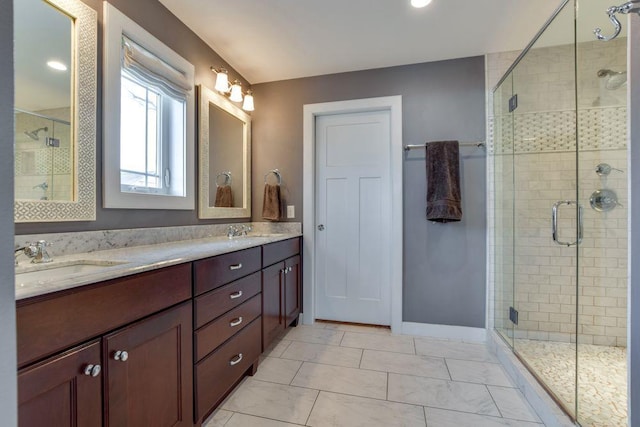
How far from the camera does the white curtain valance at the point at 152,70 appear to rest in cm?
154

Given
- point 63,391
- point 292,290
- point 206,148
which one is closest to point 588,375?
point 292,290

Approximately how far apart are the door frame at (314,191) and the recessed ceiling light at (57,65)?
1.74 m

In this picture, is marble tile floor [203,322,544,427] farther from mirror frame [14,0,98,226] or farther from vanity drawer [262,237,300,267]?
mirror frame [14,0,98,226]

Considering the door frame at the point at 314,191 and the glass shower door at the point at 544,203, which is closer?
the glass shower door at the point at 544,203

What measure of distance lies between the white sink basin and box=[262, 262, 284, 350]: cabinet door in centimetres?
95

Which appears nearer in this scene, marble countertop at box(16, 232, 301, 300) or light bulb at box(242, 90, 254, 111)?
marble countertop at box(16, 232, 301, 300)

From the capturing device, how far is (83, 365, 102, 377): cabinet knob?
2.71 ft

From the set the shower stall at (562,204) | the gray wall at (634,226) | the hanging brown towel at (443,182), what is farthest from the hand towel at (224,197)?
the gray wall at (634,226)

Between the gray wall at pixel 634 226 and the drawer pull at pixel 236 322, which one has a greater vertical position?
the gray wall at pixel 634 226

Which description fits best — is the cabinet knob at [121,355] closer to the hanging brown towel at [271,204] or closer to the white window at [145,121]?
the white window at [145,121]

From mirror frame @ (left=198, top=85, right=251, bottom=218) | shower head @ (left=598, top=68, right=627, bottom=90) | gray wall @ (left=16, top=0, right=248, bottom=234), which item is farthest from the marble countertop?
shower head @ (left=598, top=68, right=627, bottom=90)

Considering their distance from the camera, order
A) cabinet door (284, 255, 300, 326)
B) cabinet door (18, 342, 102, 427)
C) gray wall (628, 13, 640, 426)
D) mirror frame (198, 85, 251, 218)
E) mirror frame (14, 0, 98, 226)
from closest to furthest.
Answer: cabinet door (18, 342, 102, 427) → gray wall (628, 13, 640, 426) → mirror frame (14, 0, 98, 226) → mirror frame (198, 85, 251, 218) → cabinet door (284, 255, 300, 326)

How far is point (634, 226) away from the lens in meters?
0.97

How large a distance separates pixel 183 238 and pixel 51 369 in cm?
122
